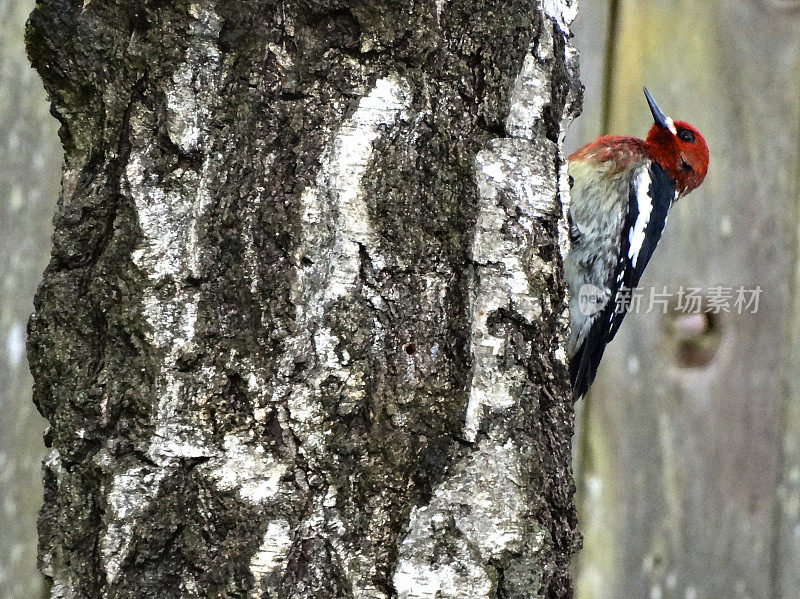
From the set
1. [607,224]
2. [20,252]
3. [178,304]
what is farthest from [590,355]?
[178,304]

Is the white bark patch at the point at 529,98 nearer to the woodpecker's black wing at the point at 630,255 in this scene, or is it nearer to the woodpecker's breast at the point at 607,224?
the woodpecker's black wing at the point at 630,255

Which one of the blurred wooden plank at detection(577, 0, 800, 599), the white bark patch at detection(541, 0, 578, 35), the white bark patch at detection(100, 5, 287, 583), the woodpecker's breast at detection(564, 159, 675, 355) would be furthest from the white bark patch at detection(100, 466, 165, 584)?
the woodpecker's breast at detection(564, 159, 675, 355)

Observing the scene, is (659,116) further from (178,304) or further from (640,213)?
(178,304)

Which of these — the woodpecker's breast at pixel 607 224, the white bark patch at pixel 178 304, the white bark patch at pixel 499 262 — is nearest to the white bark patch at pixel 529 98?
the white bark patch at pixel 499 262

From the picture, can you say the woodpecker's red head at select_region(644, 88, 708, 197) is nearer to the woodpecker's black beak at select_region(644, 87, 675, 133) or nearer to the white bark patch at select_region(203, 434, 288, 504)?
the woodpecker's black beak at select_region(644, 87, 675, 133)

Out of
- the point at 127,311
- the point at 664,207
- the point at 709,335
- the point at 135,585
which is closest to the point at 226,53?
the point at 127,311
